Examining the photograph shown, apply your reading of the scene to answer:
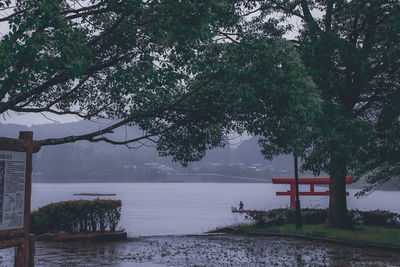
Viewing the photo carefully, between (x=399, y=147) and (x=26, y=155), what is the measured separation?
15623 mm

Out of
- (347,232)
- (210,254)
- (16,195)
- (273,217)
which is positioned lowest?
(210,254)

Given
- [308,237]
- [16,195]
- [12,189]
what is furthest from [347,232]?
[12,189]

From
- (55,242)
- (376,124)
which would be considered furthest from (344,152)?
(55,242)

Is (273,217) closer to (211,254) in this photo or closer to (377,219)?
(377,219)

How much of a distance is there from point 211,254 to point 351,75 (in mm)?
10196

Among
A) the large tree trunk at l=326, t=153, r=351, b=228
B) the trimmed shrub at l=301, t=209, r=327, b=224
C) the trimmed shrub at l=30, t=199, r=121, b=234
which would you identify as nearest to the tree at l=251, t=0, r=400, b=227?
the large tree trunk at l=326, t=153, r=351, b=228

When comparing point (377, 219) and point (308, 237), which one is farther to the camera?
point (377, 219)

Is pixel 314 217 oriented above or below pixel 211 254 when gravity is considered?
above

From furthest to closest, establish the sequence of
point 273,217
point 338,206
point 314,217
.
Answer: point 314,217 < point 273,217 < point 338,206

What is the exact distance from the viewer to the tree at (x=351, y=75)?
714 inches

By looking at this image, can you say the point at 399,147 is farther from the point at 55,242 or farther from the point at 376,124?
the point at 55,242

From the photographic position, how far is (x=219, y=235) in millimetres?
23453

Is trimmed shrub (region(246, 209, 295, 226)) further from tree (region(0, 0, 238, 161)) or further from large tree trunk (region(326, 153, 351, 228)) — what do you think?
tree (region(0, 0, 238, 161))

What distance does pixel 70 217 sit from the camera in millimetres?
19531
